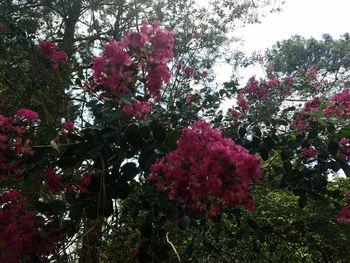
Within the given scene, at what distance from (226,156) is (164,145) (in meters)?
0.63

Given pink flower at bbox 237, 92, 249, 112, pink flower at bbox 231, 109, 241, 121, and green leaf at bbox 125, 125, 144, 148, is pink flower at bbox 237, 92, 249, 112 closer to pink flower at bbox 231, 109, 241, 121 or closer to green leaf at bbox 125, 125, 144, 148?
pink flower at bbox 231, 109, 241, 121

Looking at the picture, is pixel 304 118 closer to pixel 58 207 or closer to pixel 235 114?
pixel 235 114

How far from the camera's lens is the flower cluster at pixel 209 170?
1.39 meters

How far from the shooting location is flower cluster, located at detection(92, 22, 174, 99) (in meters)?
2.27

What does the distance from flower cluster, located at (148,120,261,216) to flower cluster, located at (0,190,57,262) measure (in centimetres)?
105

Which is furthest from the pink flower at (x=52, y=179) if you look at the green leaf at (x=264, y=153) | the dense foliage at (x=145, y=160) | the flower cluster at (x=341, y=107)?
the flower cluster at (x=341, y=107)

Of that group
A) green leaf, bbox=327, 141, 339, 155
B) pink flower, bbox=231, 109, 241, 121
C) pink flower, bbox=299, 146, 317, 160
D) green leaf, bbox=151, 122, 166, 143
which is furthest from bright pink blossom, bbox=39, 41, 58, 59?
green leaf, bbox=327, 141, 339, 155

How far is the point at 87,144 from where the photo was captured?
2154 mm

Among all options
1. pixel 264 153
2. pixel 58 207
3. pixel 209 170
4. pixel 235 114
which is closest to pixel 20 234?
pixel 58 207

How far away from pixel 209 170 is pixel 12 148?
1.27m

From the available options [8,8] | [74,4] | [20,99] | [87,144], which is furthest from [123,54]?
[74,4]

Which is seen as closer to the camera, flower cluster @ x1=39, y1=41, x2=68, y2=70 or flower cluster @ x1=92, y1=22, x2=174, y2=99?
flower cluster @ x1=92, y1=22, x2=174, y2=99

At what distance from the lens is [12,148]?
7.15 ft

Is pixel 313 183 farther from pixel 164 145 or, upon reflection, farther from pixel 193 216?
pixel 164 145
